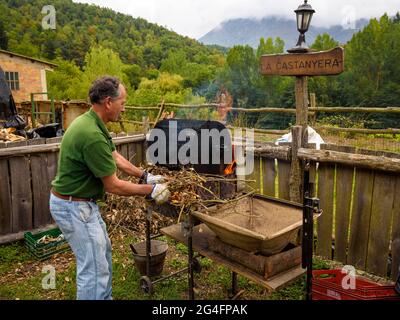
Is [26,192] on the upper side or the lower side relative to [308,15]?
lower

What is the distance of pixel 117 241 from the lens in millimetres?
5195

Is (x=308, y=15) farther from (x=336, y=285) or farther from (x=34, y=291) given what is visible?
(x=34, y=291)

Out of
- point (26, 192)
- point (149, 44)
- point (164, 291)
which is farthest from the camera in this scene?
point (149, 44)

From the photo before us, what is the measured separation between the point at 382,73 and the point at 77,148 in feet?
94.7

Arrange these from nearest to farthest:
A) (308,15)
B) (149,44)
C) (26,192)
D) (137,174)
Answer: (137,174) → (308,15) → (26,192) → (149,44)

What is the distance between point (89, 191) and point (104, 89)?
2.73 ft

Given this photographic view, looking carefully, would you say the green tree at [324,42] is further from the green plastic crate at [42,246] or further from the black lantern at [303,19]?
the green plastic crate at [42,246]

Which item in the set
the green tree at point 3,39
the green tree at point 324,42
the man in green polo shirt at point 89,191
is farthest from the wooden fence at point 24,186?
the green tree at point 3,39

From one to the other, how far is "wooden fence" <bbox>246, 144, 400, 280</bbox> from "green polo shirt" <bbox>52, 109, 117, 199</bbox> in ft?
7.77

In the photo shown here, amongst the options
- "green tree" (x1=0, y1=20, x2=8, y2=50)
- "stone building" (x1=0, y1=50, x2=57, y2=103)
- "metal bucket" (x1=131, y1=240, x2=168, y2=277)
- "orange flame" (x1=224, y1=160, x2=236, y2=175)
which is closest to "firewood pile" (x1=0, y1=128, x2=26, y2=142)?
"metal bucket" (x1=131, y1=240, x2=168, y2=277)

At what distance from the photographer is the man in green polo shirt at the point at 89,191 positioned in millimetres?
2658

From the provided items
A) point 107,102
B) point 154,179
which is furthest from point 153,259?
point 107,102

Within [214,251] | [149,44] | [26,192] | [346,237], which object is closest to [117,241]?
[26,192]

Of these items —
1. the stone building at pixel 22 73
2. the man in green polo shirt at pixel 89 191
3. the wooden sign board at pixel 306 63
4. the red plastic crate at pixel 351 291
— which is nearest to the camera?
the man in green polo shirt at pixel 89 191
